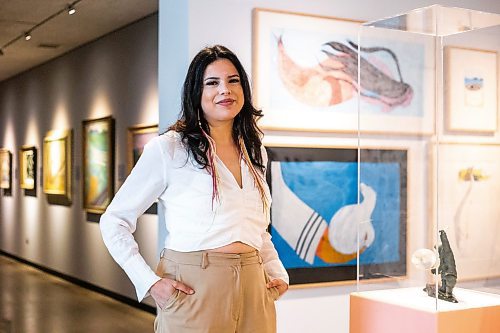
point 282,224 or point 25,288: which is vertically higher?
point 282,224

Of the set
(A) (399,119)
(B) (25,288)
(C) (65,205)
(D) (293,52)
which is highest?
(D) (293,52)

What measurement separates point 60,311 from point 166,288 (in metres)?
5.93

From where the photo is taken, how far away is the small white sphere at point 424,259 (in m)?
3.26

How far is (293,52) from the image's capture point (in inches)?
174

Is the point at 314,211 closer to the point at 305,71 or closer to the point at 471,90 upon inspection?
the point at 305,71

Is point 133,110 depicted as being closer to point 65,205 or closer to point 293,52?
point 65,205

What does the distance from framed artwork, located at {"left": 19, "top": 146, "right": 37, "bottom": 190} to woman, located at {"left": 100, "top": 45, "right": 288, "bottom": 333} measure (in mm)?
10058

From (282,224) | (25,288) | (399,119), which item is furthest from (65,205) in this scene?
(399,119)

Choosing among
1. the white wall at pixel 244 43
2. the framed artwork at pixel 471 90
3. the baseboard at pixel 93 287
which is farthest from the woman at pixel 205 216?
the baseboard at pixel 93 287

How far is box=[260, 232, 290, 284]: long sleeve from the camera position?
2883mm

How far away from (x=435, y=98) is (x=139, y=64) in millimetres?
5367

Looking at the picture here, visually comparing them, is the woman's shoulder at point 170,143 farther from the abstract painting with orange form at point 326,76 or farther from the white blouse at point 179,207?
the abstract painting with orange form at point 326,76

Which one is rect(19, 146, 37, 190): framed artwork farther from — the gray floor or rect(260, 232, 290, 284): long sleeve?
rect(260, 232, 290, 284): long sleeve

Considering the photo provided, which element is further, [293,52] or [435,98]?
[293,52]
